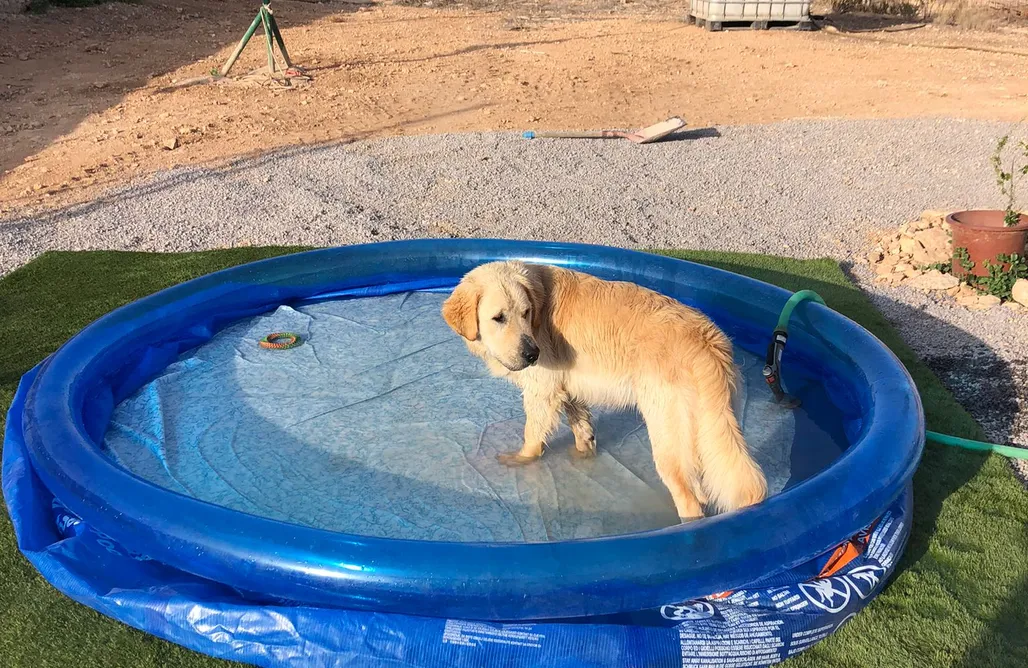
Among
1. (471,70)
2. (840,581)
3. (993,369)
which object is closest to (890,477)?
(840,581)

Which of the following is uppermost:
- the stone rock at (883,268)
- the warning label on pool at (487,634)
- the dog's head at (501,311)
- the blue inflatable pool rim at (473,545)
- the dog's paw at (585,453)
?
the dog's head at (501,311)

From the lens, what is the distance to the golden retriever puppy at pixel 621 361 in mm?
3717

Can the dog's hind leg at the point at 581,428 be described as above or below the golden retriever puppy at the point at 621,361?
below

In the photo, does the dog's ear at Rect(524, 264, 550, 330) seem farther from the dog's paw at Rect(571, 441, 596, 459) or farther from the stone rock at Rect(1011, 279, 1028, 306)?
the stone rock at Rect(1011, 279, 1028, 306)

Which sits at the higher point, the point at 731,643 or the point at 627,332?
the point at 627,332

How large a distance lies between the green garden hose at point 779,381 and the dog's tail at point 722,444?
1.18 m

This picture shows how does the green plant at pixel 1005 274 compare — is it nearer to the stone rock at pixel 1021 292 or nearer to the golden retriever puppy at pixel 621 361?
the stone rock at pixel 1021 292

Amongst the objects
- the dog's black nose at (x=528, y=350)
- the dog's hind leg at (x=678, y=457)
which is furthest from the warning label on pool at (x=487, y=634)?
the dog's black nose at (x=528, y=350)

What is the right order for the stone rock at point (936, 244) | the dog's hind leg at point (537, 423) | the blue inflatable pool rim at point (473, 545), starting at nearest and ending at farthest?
1. the blue inflatable pool rim at point (473, 545)
2. the dog's hind leg at point (537, 423)
3. the stone rock at point (936, 244)

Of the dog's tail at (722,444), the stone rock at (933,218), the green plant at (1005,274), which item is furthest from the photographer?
the stone rock at (933,218)

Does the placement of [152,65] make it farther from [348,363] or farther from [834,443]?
[834,443]

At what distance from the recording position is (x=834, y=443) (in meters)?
4.70

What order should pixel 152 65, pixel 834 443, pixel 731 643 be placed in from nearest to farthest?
pixel 731 643
pixel 834 443
pixel 152 65

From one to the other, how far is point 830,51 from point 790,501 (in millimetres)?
15675
